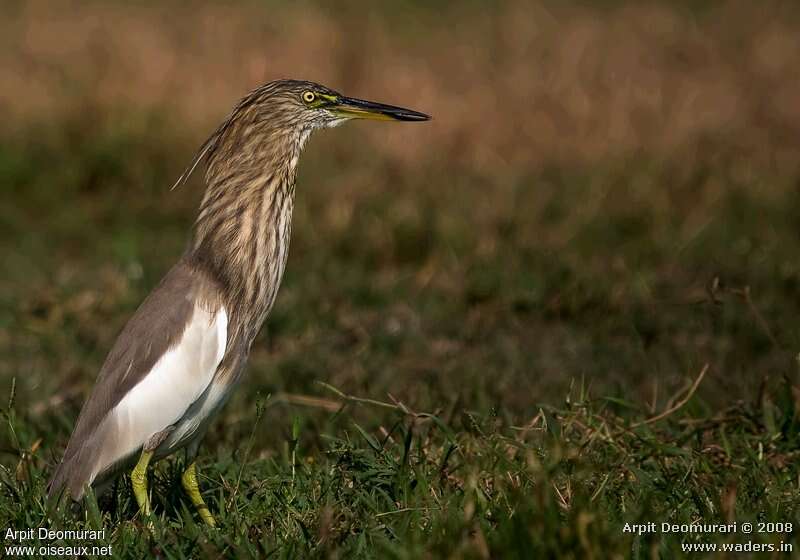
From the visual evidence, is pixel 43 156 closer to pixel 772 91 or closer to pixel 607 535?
pixel 772 91

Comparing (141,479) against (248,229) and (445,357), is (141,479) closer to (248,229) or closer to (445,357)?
(248,229)

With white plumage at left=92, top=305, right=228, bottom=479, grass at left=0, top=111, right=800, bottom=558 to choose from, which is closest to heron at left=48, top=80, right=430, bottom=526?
white plumage at left=92, top=305, right=228, bottom=479

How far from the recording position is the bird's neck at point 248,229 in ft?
13.1

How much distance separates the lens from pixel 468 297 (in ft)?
21.4

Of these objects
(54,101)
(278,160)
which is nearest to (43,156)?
(54,101)

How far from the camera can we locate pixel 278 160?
163 inches

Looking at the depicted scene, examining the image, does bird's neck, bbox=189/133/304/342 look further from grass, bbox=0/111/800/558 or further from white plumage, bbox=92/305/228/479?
grass, bbox=0/111/800/558

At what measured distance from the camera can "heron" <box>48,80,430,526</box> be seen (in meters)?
3.79

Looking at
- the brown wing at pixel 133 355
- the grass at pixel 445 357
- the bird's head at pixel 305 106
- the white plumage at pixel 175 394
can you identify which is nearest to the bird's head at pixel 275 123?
the bird's head at pixel 305 106

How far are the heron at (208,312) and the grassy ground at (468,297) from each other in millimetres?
177

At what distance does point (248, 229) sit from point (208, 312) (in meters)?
0.31

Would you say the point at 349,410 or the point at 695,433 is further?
the point at 349,410

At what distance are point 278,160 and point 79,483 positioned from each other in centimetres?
117

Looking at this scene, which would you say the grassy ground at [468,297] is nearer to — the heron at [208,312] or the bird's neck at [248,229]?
the heron at [208,312]
